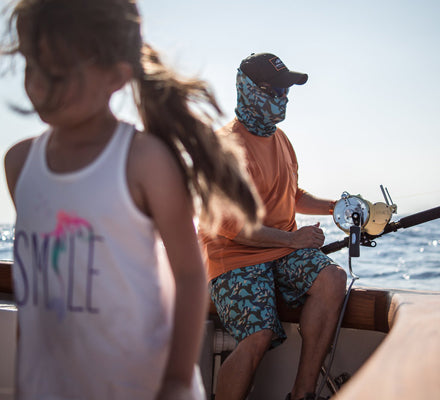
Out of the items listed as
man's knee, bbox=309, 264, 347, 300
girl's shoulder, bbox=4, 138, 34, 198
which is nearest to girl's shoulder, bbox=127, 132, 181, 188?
girl's shoulder, bbox=4, 138, 34, 198

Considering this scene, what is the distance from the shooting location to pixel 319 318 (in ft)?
7.16

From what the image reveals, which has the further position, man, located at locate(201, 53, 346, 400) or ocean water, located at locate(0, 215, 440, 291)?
ocean water, located at locate(0, 215, 440, 291)

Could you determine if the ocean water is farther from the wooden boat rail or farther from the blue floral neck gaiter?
the wooden boat rail

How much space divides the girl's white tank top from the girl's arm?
31 mm

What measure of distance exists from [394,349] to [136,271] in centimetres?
57

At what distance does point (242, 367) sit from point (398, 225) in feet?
3.71

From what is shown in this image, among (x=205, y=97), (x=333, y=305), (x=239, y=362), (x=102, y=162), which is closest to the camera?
(x=102, y=162)

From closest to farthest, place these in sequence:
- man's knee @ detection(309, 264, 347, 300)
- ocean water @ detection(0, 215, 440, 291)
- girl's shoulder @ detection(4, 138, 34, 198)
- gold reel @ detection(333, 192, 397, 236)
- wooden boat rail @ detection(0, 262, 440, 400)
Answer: wooden boat rail @ detection(0, 262, 440, 400) → girl's shoulder @ detection(4, 138, 34, 198) → man's knee @ detection(309, 264, 347, 300) → gold reel @ detection(333, 192, 397, 236) → ocean water @ detection(0, 215, 440, 291)

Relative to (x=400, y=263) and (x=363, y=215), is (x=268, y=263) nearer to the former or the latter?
(x=363, y=215)

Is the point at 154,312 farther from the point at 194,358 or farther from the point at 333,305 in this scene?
the point at 333,305

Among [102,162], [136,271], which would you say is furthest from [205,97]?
[136,271]

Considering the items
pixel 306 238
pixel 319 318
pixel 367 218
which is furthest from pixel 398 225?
pixel 319 318

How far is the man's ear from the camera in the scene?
3.10 feet

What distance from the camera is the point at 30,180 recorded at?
0.99m
